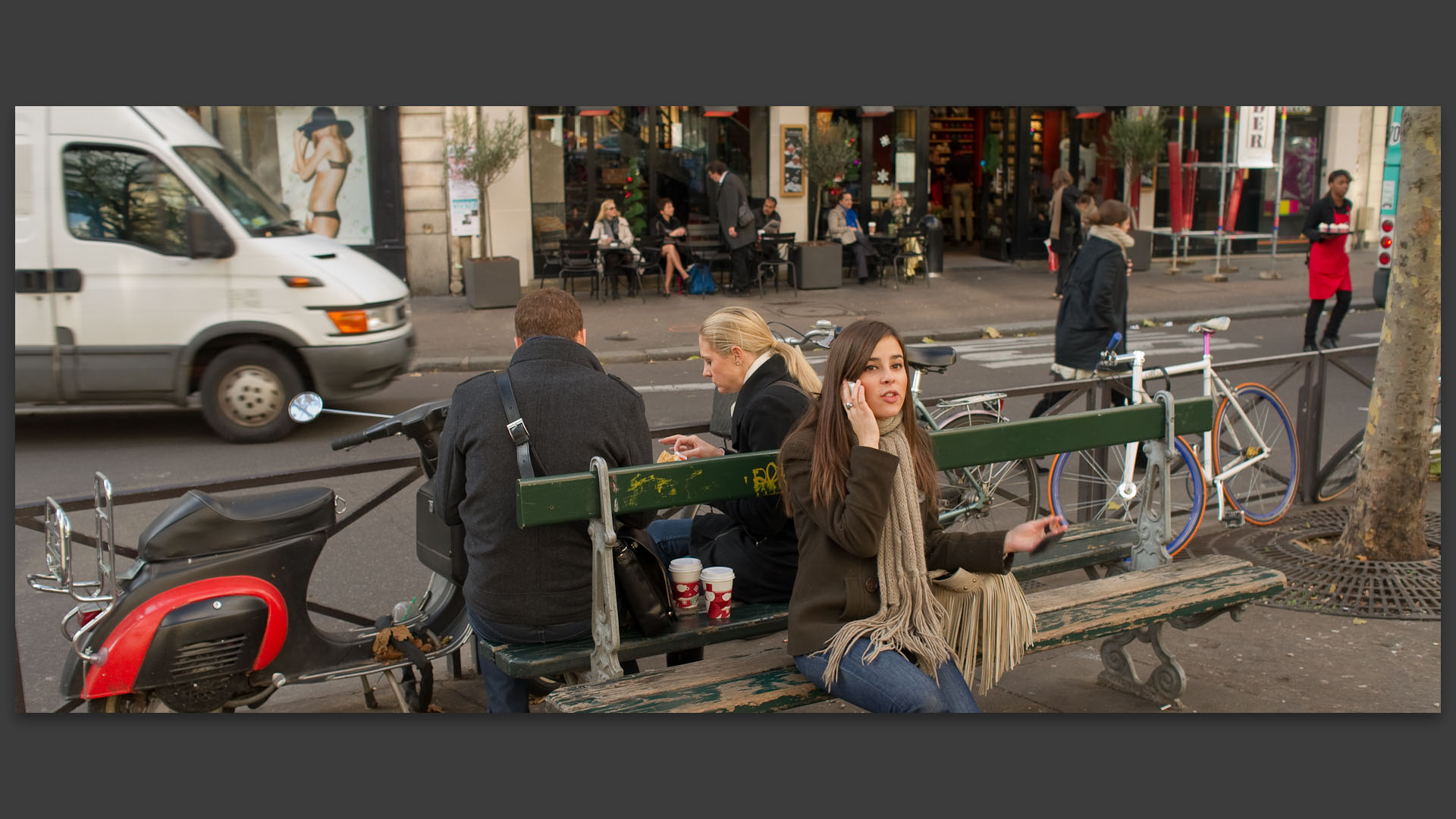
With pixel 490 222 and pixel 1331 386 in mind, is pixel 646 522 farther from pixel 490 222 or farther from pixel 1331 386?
pixel 490 222

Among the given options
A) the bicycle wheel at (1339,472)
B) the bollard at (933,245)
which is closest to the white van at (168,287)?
the bicycle wheel at (1339,472)

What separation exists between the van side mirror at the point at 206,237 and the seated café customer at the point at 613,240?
23.5ft

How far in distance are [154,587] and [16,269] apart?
6173 millimetres

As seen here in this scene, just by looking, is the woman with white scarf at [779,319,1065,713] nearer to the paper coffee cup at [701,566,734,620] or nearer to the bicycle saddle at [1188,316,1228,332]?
the paper coffee cup at [701,566,734,620]

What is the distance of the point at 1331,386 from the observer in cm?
1005

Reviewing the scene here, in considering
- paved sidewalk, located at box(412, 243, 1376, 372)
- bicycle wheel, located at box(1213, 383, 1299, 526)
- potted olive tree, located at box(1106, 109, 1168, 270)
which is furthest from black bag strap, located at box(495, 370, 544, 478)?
potted olive tree, located at box(1106, 109, 1168, 270)

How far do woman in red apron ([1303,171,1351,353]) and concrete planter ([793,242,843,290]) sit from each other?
6.38 meters

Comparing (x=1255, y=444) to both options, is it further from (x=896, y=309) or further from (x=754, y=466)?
(x=896, y=309)

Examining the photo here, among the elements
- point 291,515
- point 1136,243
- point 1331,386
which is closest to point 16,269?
point 291,515

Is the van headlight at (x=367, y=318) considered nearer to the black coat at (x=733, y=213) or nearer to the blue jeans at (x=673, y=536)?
the blue jeans at (x=673, y=536)

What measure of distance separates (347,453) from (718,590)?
5.38m

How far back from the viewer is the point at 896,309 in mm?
16156

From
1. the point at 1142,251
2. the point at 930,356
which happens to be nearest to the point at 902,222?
the point at 1142,251

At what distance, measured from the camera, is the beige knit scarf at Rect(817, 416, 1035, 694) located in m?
3.62
